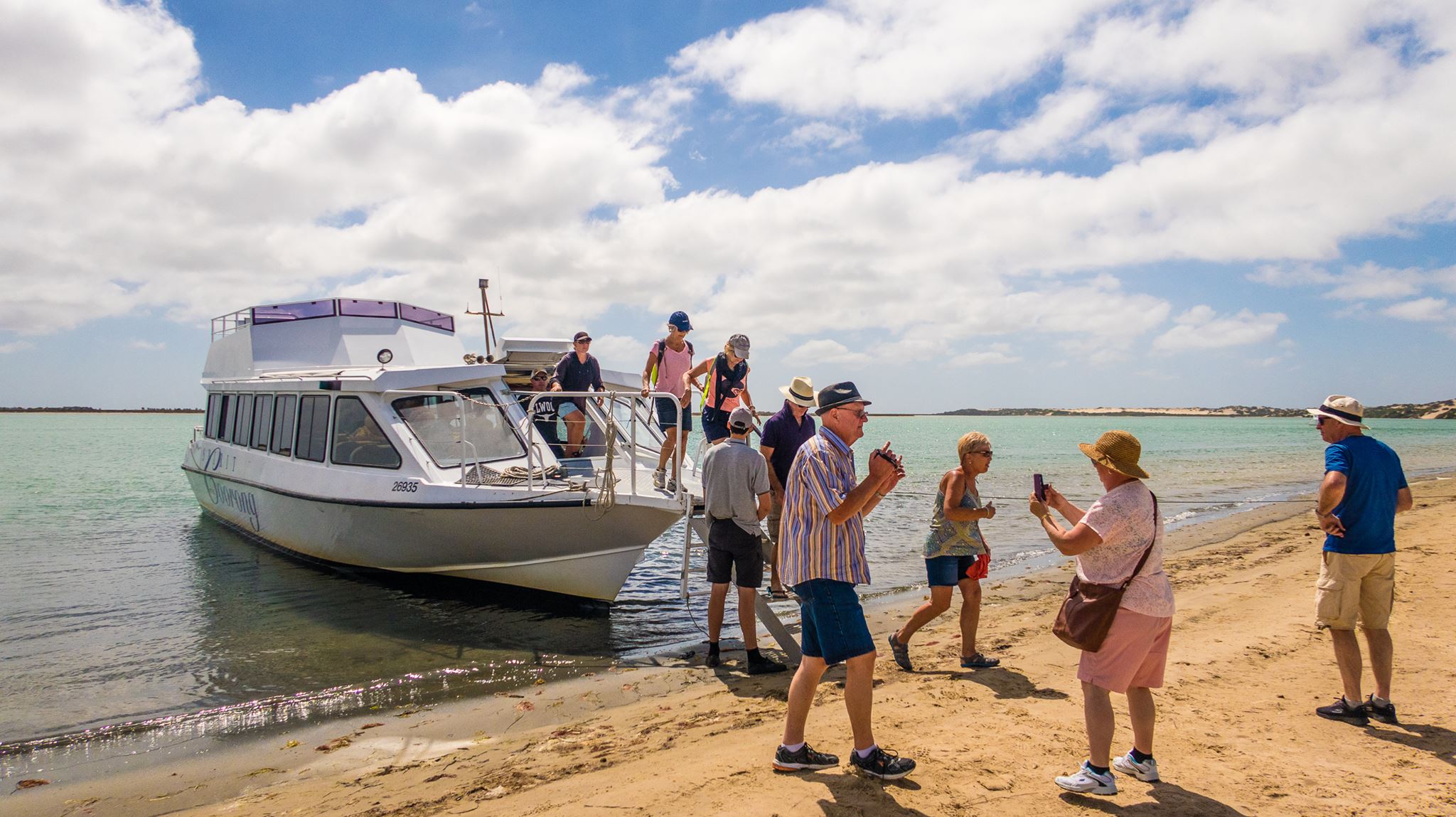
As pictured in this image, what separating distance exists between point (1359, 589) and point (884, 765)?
3.09 m

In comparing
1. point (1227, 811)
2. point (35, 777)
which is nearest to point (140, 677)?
point (35, 777)

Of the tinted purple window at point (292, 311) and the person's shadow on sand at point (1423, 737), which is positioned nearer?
the person's shadow on sand at point (1423, 737)

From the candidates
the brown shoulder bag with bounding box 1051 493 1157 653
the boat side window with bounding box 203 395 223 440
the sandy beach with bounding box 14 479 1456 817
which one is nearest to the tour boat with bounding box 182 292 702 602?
the boat side window with bounding box 203 395 223 440

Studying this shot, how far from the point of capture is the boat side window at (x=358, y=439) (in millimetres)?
9516

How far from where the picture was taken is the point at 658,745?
4852 mm

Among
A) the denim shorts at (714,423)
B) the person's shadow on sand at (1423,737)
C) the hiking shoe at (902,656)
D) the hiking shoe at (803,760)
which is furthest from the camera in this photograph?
the denim shorts at (714,423)

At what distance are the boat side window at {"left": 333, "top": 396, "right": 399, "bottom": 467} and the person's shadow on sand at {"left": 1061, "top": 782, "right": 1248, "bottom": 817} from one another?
817cm

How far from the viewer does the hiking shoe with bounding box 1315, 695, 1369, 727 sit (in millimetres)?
4508

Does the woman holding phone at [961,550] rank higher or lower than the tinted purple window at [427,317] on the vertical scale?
lower

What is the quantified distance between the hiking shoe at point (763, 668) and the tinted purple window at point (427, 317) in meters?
9.71

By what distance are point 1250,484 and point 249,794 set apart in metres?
28.7

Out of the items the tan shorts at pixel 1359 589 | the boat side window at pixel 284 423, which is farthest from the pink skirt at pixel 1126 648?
the boat side window at pixel 284 423

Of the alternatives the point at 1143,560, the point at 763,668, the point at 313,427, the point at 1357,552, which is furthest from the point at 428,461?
the point at 1357,552

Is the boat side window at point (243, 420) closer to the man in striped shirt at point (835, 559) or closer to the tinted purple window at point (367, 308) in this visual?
the tinted purple window at point (367, 308)
